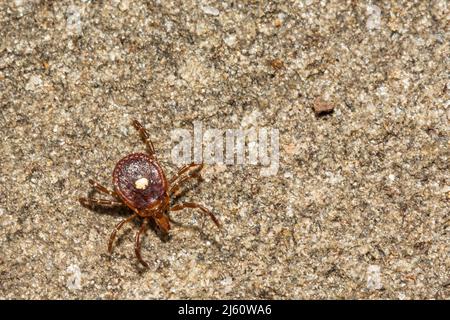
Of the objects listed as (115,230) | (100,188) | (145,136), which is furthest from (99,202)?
(145,136)

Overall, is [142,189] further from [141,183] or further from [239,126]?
[239,126]

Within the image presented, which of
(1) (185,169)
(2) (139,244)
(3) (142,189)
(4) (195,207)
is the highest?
(1) (185,169)

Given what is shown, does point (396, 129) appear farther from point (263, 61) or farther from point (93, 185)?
point (93, 185)

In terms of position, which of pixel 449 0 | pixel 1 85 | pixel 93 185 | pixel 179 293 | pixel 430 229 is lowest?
pixel 179 293

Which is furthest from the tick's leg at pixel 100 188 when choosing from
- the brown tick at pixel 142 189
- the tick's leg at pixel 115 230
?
the tick's leg at pixel 115 230

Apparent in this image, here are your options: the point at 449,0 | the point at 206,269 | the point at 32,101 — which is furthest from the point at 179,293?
the point at 449,0

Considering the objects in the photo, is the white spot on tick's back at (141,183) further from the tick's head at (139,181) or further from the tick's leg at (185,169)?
the tick's leg at (185,169)

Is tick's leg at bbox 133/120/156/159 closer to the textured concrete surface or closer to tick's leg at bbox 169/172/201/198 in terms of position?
the textured concrete surface

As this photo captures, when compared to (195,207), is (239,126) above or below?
above
